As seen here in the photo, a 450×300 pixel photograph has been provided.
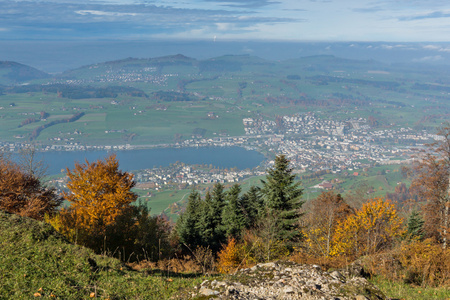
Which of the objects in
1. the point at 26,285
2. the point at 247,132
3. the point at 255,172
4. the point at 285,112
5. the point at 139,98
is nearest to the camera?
the point at 26,285

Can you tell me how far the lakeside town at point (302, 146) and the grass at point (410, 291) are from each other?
74.2 m

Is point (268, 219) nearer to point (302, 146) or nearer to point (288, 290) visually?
point (288, 290)

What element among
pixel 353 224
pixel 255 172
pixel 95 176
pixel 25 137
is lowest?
pixel 255 172

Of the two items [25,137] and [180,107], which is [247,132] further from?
[25,137]

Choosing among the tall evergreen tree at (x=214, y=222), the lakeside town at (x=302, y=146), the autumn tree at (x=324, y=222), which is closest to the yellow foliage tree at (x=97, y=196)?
the tall evergreen tree at (x=214, y=222)

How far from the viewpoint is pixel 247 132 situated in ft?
479

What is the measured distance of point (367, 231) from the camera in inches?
622

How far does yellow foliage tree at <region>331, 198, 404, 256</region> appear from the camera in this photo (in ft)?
49.1

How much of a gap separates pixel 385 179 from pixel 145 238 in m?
78.8

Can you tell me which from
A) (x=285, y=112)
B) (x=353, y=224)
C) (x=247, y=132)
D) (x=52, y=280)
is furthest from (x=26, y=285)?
(x=285, y=112)

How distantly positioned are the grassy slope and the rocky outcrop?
0.99m

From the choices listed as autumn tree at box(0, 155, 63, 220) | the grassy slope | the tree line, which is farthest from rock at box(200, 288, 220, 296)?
autumn tree at box(0, 155, 63, 220)

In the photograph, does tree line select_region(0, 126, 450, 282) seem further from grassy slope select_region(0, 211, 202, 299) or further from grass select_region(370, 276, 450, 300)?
grass select_region(370, 276, 450, 300)

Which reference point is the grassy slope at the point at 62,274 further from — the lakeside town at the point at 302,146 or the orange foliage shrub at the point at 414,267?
the lakeside town at the point at 302,146
